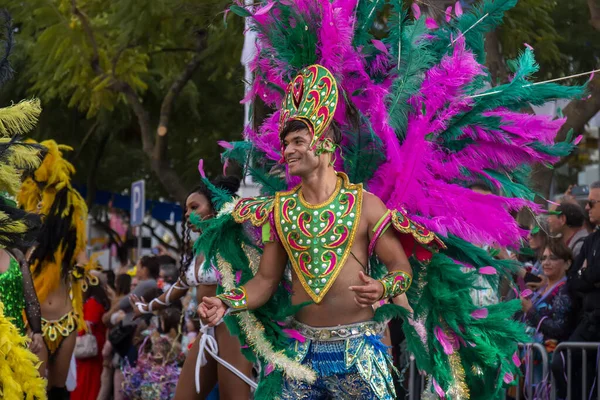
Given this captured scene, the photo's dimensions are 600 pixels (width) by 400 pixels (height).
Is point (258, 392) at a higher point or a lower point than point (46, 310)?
higher

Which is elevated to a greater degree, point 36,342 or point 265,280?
point 265,280

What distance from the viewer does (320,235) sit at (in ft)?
16.1

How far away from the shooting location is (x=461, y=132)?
214 inches

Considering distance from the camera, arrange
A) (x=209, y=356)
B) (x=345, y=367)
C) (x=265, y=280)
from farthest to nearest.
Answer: (x=209, y=356) → (x=265, y=280) → (x=345, y=367)

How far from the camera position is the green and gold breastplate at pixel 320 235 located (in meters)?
4.91

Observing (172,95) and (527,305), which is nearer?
(527,305)

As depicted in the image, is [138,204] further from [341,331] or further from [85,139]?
[341,331]

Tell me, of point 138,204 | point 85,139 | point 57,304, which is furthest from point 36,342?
point 85,139

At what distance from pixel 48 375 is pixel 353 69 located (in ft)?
12.4

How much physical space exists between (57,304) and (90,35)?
16.7ft

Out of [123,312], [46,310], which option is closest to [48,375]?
[46,310]

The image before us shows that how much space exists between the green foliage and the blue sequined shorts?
17.2ft

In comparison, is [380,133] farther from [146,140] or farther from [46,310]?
Answer: [146,140]

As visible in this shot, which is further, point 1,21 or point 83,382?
point 83,382
